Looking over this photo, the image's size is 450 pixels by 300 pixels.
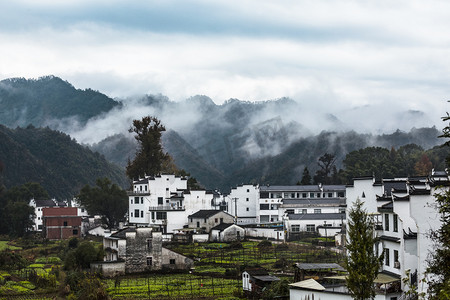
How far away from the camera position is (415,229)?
108 ft

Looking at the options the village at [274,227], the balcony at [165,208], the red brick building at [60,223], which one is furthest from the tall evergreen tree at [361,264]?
the red brick building at [60,223]

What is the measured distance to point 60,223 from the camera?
9206 centimetres

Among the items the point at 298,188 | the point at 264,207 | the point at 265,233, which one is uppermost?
the point at 298,188

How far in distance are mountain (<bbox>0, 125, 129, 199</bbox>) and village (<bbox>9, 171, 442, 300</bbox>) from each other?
5272cm

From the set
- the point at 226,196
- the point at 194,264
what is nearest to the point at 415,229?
the point at 194,264

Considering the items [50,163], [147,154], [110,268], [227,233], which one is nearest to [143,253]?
[110,268]

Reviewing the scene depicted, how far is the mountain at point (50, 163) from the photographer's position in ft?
544

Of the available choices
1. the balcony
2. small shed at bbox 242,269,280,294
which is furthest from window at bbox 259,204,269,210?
small shed at bbox 242,269,280,294

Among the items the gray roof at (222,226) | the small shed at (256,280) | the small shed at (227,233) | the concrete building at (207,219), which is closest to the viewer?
the small shed at (256,280)

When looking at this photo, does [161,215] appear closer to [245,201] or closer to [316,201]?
[245,201]

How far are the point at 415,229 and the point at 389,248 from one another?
117 inches

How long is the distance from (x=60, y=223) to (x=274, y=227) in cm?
3330

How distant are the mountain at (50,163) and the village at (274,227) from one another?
173ft

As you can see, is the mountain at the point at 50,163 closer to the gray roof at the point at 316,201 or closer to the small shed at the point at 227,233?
the gray roof at the point at 316,201
